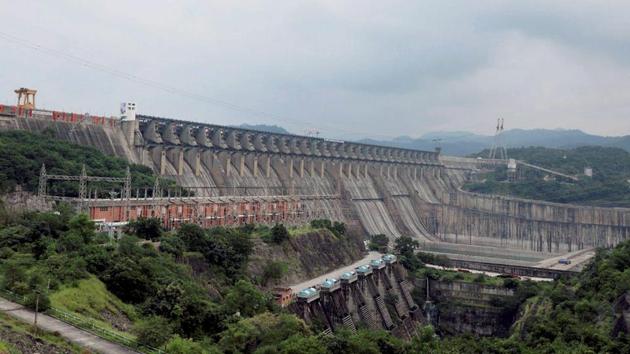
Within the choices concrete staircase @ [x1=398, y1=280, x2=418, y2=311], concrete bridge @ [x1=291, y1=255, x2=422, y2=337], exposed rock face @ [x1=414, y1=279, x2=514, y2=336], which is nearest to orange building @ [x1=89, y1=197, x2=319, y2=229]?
concrete bridge @ [x1=291, y1=255, x2=422, y2=337]

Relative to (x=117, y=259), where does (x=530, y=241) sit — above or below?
below

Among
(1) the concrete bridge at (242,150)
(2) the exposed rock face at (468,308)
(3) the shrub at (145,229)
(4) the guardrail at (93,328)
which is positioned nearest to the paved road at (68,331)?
(4) the guardrail at (93,328)

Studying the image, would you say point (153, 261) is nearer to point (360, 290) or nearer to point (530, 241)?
point (360, 290)

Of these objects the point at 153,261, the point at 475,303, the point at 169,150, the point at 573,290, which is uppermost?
the point at 169,150

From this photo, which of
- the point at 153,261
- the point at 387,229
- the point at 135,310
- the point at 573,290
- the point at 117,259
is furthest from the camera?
the point at 387,229

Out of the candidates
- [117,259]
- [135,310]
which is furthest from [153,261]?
[135,310]

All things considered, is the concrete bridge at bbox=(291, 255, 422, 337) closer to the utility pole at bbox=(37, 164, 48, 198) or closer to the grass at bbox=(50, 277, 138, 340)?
the grass at bbox=(50, 277, 138, 340)

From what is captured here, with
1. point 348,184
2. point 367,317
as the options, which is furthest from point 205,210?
point 348,184

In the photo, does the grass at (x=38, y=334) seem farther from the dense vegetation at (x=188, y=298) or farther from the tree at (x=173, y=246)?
the tree at (x=173, y=246)
